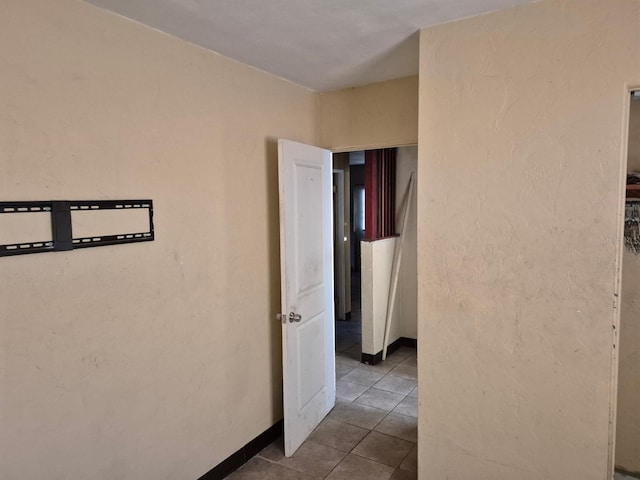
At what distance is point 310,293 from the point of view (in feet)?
9.64

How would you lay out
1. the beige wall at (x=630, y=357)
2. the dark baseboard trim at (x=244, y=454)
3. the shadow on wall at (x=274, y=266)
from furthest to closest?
the shadow on wall at (x=274, y=266) < the dark baseboard trim at (x=244, y=454) < the beige wall at (x=630, y=357)

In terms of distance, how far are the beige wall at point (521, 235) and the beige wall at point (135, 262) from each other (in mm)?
1063

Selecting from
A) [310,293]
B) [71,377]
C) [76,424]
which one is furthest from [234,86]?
[76,424]

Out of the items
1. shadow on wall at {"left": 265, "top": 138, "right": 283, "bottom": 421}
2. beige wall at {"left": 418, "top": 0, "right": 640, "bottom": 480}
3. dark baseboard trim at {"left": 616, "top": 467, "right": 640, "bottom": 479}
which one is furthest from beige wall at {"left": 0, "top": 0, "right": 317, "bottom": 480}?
dark baseboard trim at {"left": 616, "top": 467, "right": 640, "bottom": 479}

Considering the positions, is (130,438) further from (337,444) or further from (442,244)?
(442,244)

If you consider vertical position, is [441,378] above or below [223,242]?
below

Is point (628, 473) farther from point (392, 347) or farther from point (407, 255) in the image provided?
point (407, 255)

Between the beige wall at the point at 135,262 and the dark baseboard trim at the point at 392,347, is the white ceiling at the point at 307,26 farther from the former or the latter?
the dark baseboard trim at the point at 392,347

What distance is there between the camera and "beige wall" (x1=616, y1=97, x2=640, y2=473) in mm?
2328

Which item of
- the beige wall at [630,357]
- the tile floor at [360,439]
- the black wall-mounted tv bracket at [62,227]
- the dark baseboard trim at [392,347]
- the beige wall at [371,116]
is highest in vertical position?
the beige wall at [371,116]

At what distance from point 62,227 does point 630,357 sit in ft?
9.44

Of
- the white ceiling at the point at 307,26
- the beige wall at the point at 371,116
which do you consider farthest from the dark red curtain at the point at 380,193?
the white ceiling at the point at 307,26

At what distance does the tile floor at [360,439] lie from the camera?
8.32 ft

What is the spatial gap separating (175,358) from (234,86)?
1530mm
